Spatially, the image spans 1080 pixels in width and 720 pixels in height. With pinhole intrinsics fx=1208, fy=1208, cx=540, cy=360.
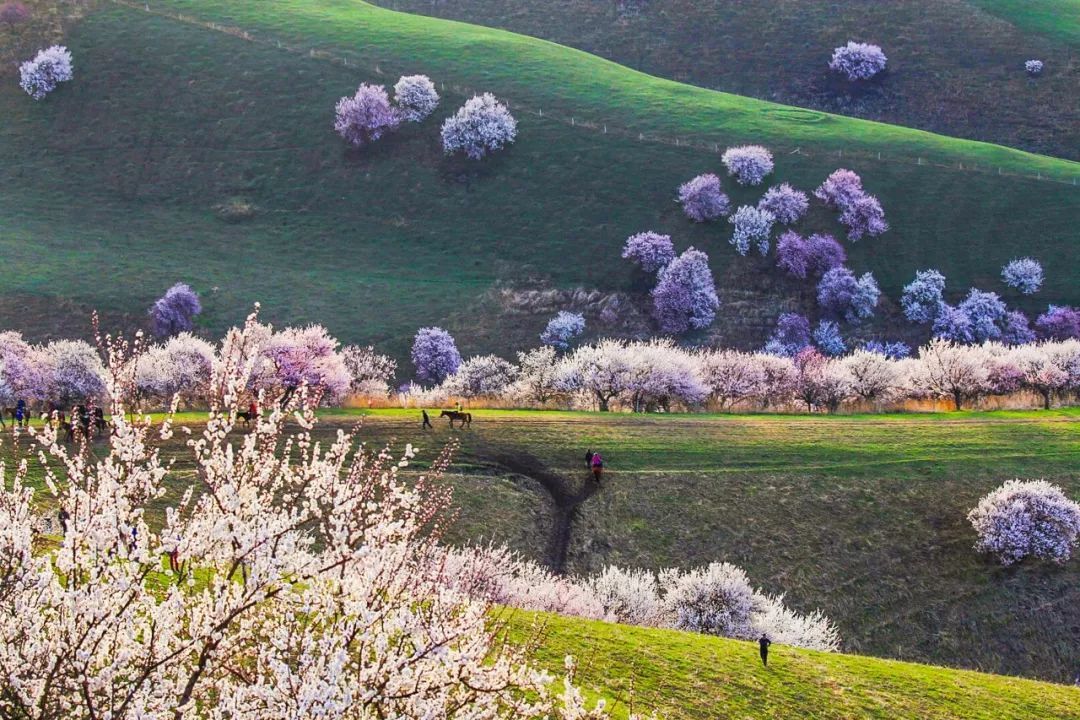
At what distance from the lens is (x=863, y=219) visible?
102 meters

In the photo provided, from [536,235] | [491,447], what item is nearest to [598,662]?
[491,447]

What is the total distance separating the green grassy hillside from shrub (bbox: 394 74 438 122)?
119 feet

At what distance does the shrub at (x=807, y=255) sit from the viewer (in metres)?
96.9

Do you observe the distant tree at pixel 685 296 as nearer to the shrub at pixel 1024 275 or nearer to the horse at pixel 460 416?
the shrub at pixel 1024 275

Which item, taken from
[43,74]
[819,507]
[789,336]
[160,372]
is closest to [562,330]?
[789,336]

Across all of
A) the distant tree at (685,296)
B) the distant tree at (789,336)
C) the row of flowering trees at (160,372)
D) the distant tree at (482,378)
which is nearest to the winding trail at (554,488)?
the row of flowering trees at (160,372)

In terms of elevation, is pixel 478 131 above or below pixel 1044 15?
below

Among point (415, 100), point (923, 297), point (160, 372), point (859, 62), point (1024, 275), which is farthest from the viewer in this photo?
point (859, 62)

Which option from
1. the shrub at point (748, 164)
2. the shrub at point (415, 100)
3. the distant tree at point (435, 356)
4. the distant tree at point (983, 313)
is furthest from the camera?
the shrub at point (415, 100)

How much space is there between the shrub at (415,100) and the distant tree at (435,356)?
3338 centimetres

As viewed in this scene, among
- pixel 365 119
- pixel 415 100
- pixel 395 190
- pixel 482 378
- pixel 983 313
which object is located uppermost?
pixel 415 100

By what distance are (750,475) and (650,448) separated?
516 cm

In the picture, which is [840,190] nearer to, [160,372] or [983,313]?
[983,313]

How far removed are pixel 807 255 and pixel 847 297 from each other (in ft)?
17.3
